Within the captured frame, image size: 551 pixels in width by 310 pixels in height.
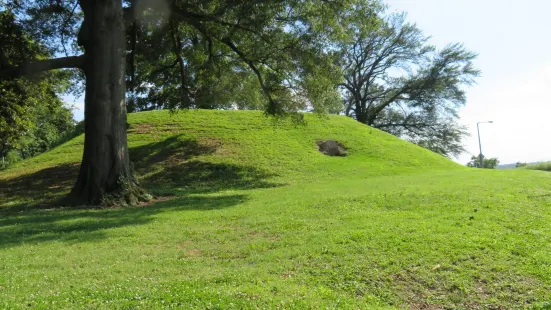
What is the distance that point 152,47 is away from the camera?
1872 centimetres

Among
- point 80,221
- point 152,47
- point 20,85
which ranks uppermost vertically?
point 152,47

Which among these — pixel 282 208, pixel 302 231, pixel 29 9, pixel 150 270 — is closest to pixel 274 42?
pixel 282 208

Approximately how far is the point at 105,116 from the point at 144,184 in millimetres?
5694

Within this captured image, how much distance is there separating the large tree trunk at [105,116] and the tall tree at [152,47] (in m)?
0.03

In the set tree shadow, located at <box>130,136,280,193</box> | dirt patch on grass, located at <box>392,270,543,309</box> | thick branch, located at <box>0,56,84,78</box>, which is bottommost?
dirt patch on grass, located at <box>392,270,543,309</box>

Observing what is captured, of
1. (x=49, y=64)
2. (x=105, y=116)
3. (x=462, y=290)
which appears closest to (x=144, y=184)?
(x=105, y=116)

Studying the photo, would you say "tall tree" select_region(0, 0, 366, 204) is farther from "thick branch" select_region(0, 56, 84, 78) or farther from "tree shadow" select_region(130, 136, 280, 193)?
"tree shadow" select_region(130, 136, 280, 193)

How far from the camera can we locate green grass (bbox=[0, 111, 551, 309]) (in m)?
5.12

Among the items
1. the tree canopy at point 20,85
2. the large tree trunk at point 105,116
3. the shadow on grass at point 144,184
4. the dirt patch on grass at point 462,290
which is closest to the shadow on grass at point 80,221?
the shadow on grass at point 144,184

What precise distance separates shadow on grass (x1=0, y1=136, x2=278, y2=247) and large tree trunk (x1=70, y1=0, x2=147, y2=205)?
1089 millimetres

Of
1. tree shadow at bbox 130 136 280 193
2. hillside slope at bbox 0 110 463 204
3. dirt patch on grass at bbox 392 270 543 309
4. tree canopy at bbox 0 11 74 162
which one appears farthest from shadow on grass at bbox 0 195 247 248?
tree canopy at bbox 0 11 74 162

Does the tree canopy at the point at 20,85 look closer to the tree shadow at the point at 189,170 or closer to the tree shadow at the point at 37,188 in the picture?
the tree shadow at the point at 37,188

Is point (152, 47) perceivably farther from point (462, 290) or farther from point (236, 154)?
point (462, 290)

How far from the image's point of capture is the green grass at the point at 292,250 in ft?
16.8
